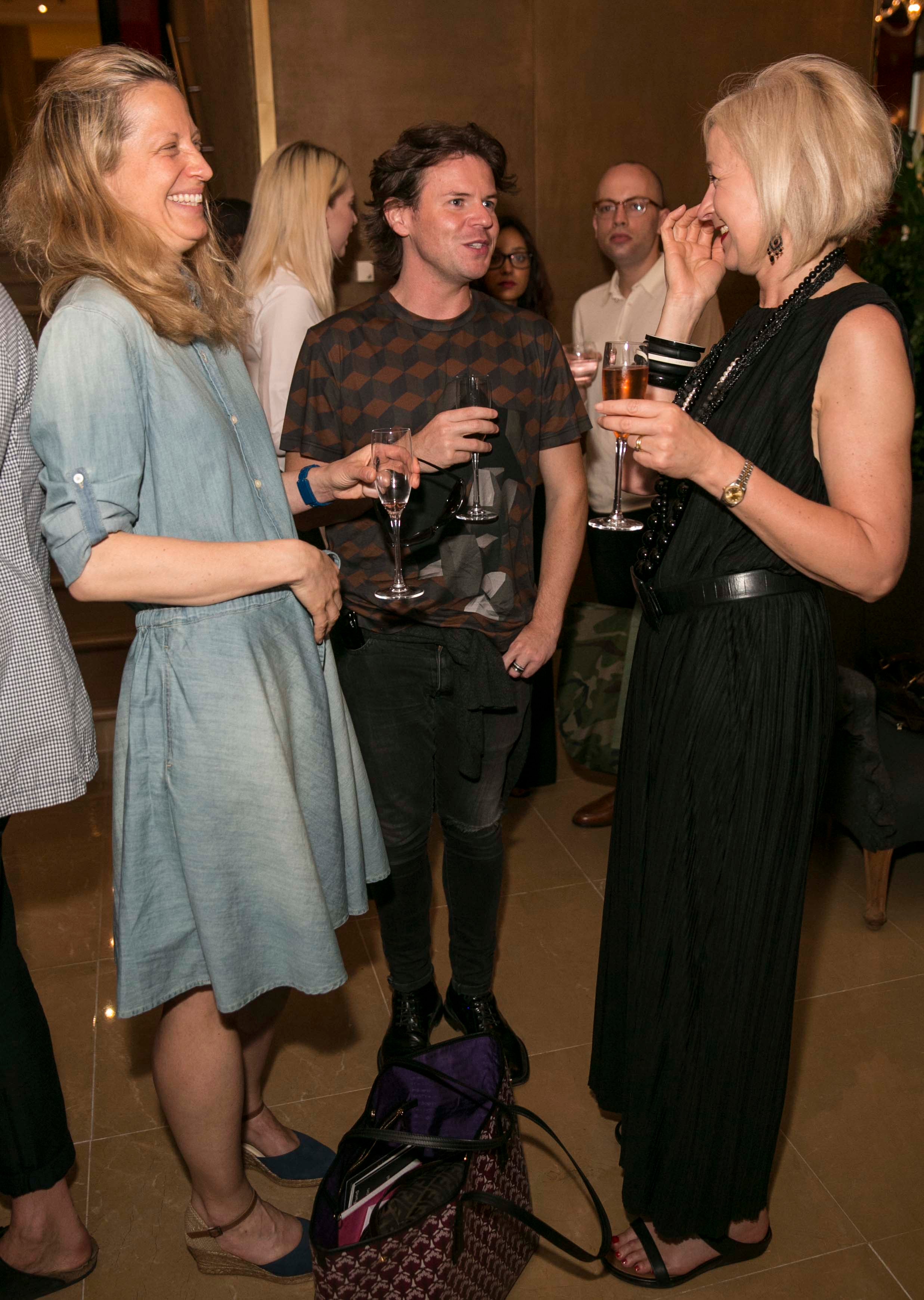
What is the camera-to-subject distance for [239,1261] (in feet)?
6.16

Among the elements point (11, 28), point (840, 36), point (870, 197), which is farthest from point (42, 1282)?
point (11, 28)

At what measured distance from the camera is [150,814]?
5.06ft

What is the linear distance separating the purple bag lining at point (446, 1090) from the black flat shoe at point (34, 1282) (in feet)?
1.99

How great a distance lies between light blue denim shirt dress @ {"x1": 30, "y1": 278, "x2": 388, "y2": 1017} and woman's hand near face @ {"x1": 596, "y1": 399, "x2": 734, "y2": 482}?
567 mm

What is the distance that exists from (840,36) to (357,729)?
478 cm

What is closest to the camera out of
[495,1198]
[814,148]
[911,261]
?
[814,148]

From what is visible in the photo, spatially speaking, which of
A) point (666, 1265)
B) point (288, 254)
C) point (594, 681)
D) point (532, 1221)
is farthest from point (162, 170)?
point (594, 681)

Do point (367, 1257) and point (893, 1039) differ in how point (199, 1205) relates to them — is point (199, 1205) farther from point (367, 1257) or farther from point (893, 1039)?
point (893, 1039)

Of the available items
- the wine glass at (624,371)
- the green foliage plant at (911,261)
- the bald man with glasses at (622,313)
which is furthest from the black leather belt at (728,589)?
the green foliage plant at (911,261)

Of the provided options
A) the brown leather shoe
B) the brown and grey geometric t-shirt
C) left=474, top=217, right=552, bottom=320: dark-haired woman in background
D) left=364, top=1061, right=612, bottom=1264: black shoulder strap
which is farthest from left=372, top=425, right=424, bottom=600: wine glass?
left=474, top=217, right=552, bottom=320: dark-haired woman in background

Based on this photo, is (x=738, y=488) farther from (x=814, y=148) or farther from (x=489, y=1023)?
(x=489, y=1023)

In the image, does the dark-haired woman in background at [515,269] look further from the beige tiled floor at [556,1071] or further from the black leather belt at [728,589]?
the black leather belt at [728,589]

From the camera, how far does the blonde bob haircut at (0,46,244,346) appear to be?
1412mm

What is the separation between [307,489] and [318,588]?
0.52 meters
